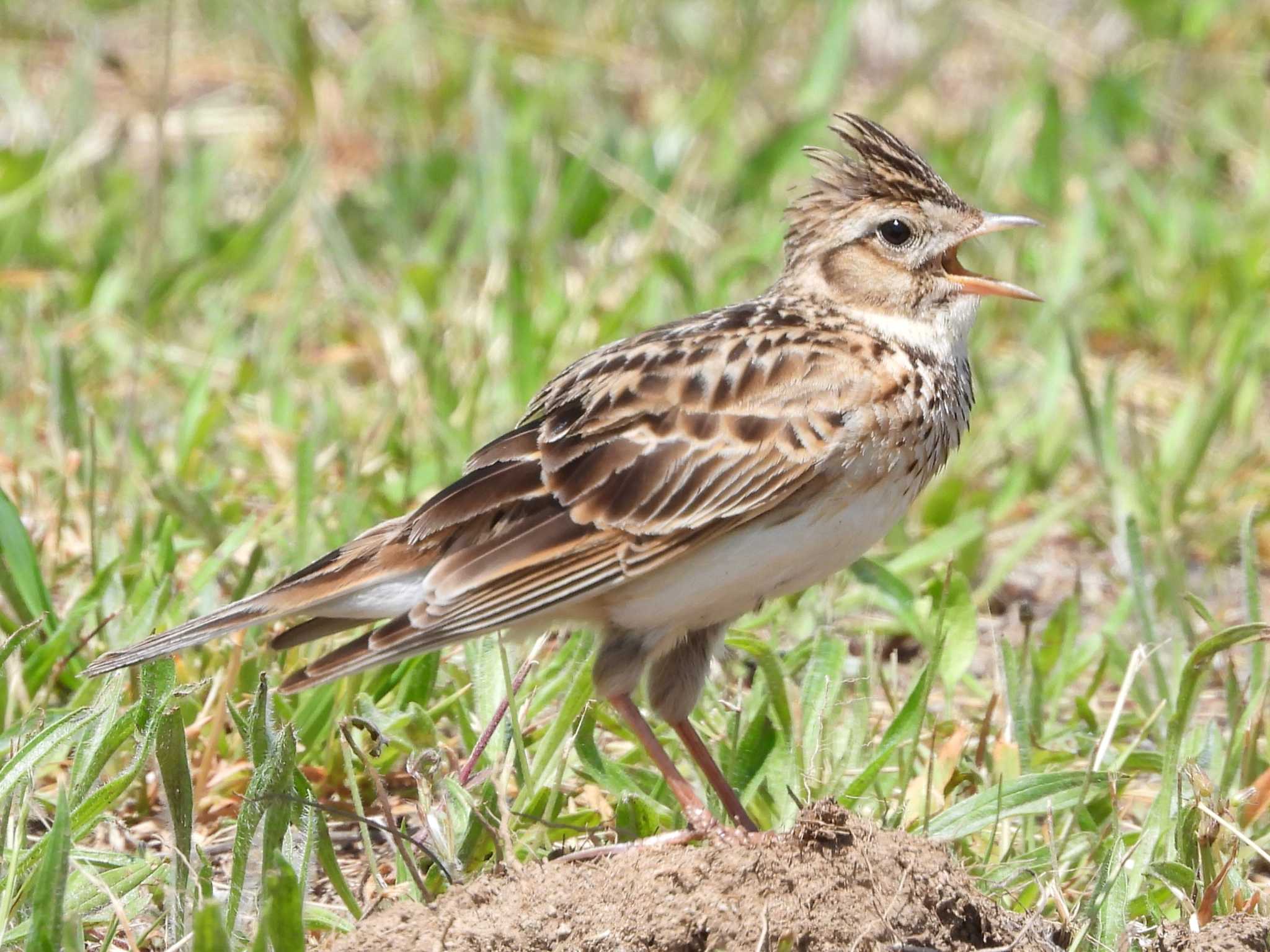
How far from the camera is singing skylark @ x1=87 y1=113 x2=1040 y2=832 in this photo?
427 centimetres

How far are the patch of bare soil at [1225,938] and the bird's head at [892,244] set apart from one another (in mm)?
1731

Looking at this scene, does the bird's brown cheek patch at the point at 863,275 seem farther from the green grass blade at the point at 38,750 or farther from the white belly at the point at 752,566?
the green grass blade at the point at 38,750

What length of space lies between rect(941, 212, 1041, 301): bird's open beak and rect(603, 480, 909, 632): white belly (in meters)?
0.76

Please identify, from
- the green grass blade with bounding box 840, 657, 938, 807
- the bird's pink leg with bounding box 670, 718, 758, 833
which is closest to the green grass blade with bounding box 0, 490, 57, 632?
the bird's pink leg with bounding box 670, 718, 758, 833

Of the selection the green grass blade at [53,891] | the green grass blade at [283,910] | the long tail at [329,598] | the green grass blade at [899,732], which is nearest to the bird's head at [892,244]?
the green grass blade at [899,732]

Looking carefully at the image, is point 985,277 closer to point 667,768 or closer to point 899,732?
point 899,732

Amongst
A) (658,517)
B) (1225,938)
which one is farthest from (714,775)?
(1225,938)

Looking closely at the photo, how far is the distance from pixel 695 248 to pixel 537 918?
15.8 ft

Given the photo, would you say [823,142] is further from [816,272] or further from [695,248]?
[816,272]

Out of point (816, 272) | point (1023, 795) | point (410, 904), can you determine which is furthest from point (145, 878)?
point (816, 272)

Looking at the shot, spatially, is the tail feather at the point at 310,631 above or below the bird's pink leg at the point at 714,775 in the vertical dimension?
above

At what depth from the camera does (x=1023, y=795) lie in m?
4.30

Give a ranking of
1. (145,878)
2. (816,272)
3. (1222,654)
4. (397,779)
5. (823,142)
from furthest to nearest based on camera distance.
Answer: (823,142) → (1222,654) → (816,272) → (397,779) → (145,878)

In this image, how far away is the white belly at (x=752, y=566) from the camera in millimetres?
4344
